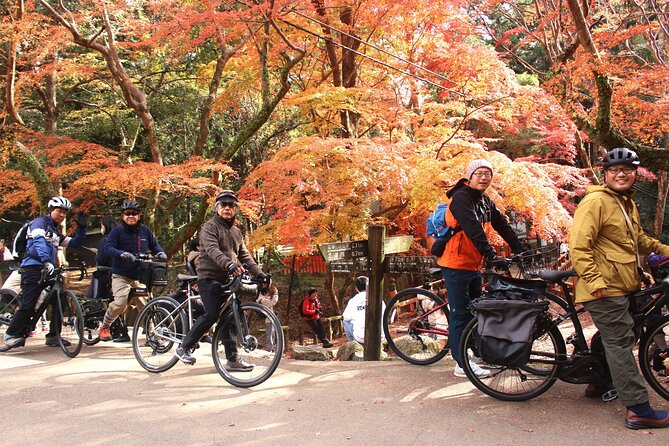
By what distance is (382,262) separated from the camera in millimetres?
6496

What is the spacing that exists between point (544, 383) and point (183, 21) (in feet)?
31.4

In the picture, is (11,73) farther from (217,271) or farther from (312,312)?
(217,271)

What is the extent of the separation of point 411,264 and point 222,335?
8.03 feet

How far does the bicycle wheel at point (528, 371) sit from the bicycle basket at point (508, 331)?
0.23 meters

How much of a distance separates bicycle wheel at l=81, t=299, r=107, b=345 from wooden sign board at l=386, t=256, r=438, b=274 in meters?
3.67

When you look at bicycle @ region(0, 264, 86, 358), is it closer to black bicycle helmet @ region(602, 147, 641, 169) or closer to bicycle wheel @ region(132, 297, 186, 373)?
bicycle wheel @ region(132, 297, 186, 373)

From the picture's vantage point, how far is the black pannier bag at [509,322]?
3.77 m

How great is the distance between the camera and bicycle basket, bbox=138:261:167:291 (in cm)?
656

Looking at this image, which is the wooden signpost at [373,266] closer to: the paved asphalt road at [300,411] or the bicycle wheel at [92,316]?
the paved asphalt road at [300,411]

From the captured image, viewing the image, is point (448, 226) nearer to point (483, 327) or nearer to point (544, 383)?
point (483, 327)

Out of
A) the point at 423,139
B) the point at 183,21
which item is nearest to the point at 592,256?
the point at 423,139

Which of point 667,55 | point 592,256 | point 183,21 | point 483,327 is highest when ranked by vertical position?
point 183,21

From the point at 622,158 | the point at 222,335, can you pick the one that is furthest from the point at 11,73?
the point at 622,158

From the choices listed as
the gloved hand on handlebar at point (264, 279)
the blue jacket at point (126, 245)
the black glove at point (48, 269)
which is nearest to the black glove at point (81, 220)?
the blue jacket at point (126, 245)
